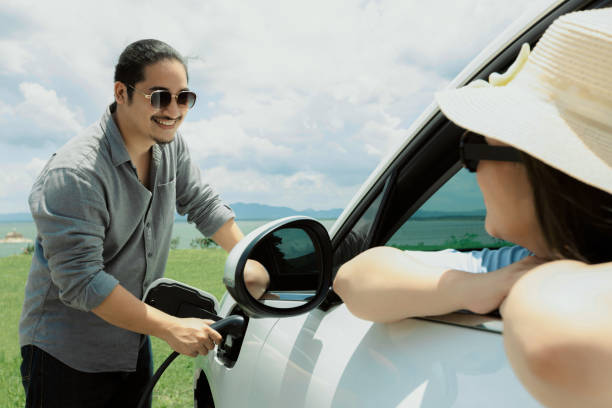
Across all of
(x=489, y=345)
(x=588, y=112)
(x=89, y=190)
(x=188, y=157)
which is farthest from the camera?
(x=188, y=157)

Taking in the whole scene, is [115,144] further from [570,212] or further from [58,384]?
[570,212]

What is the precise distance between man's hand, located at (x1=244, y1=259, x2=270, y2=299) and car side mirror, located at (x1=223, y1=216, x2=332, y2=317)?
0.01m

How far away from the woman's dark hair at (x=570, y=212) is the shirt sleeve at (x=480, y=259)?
17.7 inches

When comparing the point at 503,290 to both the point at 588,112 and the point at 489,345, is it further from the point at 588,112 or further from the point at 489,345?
the point at 588,112

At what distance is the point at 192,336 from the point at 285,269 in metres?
0.58

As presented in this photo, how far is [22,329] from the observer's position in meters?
2.78

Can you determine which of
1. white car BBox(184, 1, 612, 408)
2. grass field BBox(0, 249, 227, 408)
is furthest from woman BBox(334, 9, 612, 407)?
grass field BBox(0, 249, 227, 408)

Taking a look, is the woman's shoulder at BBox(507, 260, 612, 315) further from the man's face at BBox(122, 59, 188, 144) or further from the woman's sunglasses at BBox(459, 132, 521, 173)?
the man's face at BBox(122, 59, 188, 144)

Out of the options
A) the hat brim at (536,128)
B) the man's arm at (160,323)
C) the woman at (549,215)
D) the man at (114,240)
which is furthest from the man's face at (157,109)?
the hat brim at (536,128)

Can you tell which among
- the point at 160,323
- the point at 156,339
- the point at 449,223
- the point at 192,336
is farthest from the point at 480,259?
the point at 156,339

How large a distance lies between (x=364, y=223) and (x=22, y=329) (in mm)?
1990

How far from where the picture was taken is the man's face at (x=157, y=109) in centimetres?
281

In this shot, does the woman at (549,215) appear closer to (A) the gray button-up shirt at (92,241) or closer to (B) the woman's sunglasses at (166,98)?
(A) the gray button-up shirt at (92,241)

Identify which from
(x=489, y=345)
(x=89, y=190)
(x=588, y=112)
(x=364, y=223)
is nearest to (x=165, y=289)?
(x=89, y=190)
